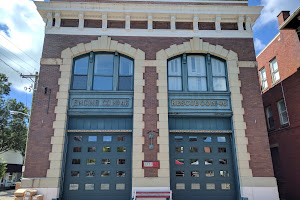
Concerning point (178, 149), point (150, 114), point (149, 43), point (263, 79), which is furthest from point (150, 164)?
point (263, 79)

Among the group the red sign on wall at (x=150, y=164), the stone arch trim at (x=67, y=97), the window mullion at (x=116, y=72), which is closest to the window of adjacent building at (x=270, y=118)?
the red sign on wall at (x=150, y=164)

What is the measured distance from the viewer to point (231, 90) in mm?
11969

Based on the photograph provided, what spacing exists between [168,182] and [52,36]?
9244 millimetres

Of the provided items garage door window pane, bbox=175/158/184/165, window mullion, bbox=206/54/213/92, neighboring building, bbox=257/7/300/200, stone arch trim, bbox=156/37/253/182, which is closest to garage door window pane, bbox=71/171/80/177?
stone arch trim, bbox=156/37/253/182

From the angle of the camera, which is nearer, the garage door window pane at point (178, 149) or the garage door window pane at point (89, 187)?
the garage door window pane at point (89, 187)

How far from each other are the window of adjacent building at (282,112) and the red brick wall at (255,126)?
15.5ft

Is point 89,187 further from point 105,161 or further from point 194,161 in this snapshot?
point 194,161

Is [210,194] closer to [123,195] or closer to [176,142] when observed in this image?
[176,142]

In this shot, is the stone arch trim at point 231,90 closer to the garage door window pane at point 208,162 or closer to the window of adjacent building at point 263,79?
the garage door window pane at point 208,162

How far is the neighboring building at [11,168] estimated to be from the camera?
130 ft

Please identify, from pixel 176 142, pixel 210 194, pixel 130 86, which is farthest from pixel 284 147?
pixel 130 86

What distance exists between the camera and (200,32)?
12914mm

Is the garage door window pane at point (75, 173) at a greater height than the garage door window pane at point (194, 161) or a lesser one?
lesser

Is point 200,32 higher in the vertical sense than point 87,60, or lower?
higher
